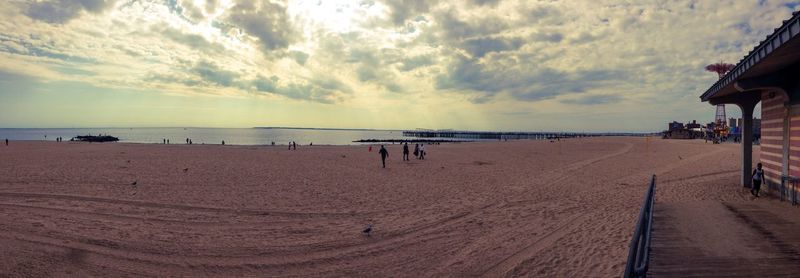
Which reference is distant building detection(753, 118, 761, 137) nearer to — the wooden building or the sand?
the sand

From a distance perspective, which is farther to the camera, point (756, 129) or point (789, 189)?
point (756, 129)

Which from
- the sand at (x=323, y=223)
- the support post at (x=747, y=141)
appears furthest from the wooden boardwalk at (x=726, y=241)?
the support post at (x=747, y=141)

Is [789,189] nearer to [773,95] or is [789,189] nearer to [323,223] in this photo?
[773,95]

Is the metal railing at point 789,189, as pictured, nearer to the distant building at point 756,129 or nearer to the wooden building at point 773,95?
the wooden building at point 773,95

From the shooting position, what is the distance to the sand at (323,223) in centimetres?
712

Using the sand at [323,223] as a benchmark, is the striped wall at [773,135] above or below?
above

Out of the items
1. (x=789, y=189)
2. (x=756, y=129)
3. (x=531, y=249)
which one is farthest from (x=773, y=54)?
(x=756, y=129)

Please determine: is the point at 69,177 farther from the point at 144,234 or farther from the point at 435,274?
the point at 435,274

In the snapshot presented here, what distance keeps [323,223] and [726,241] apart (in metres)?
8.65

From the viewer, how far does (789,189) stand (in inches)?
407

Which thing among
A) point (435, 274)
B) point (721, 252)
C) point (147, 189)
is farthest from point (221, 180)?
point (721, 252)

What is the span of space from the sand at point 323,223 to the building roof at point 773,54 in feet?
13.2

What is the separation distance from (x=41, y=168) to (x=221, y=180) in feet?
36.9

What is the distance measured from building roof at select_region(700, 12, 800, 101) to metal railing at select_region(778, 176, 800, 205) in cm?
288
